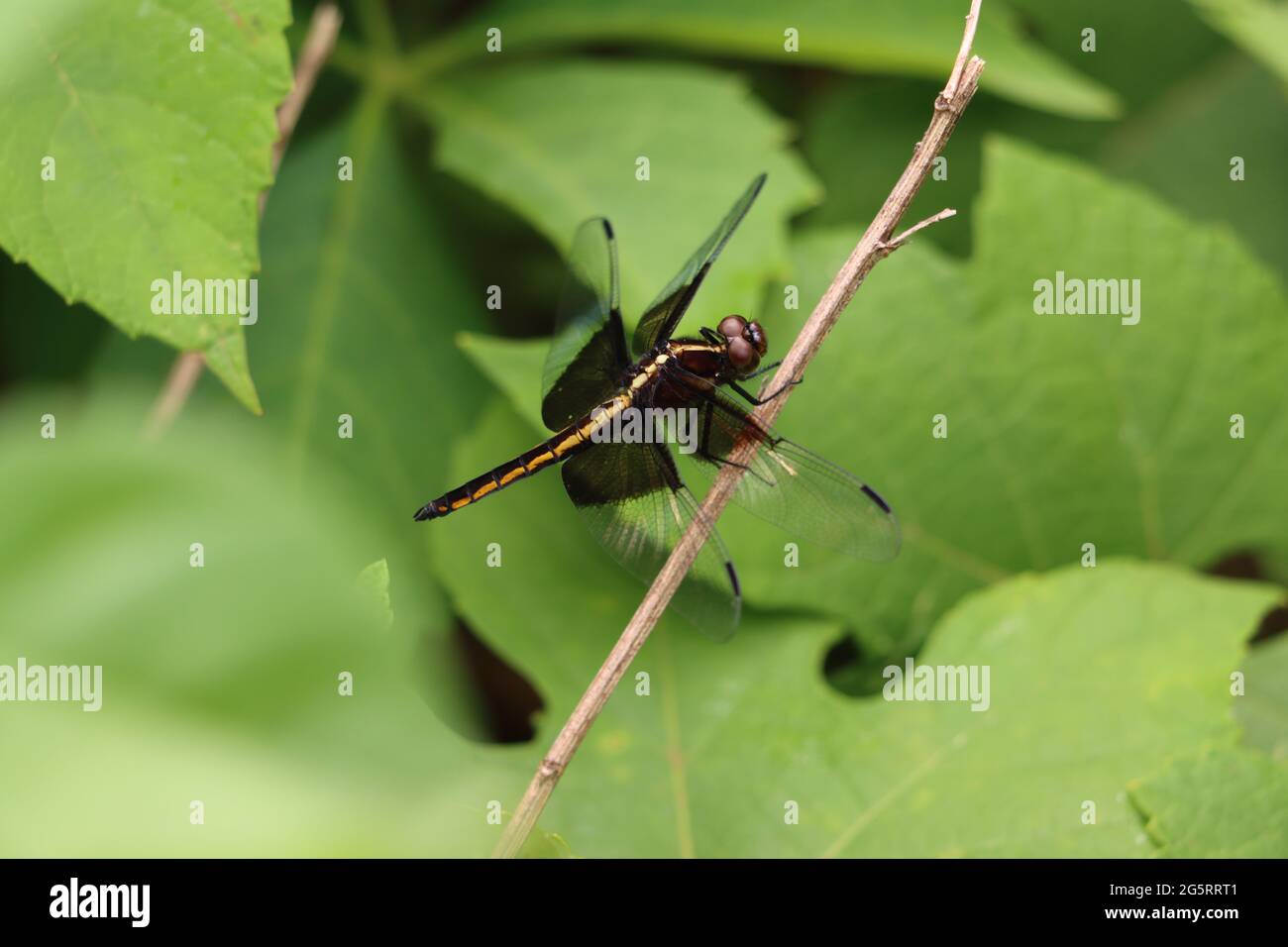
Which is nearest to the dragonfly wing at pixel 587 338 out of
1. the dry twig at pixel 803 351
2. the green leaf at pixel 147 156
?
the dry twig at pixel 803 351

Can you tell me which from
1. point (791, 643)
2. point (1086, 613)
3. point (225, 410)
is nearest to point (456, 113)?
point (225, 410)

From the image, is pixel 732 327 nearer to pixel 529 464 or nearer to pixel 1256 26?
pixel 529 464

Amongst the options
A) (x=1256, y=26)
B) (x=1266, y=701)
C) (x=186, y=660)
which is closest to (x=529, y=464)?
(x=186, y=660)

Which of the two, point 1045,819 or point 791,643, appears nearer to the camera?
point 1045,819

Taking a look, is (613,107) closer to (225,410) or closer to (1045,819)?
(225,410)

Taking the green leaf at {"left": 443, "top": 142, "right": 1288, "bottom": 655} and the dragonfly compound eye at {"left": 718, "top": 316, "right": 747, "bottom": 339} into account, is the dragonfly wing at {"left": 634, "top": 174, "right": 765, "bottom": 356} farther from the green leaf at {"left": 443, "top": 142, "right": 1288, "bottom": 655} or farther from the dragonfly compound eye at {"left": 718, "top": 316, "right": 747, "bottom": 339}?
the green leaf at {"left": 443, "top": 142, "right": 1288, "bottom": 655}

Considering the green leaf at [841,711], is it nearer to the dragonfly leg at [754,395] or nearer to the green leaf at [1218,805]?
the green leaf at [1218,805]
